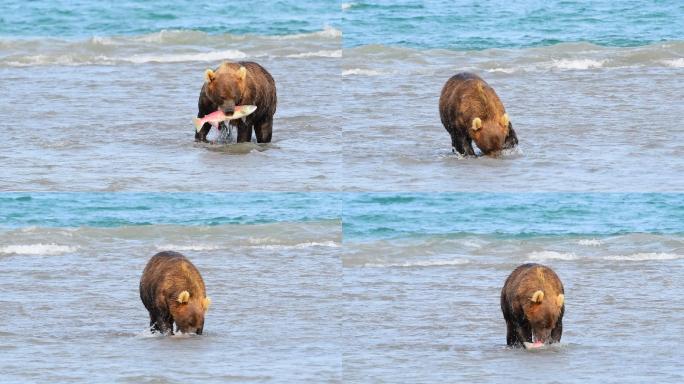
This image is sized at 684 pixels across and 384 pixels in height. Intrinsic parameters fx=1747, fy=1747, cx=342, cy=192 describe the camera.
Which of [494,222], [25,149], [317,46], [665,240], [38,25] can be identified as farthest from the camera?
[38,25]

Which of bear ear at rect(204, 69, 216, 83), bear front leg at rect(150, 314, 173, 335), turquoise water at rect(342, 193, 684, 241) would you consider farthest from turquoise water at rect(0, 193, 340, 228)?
bear front leg at rect(150, 314, 173, 335)

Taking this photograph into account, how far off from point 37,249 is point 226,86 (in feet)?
17.7

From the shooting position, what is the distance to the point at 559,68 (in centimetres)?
2762

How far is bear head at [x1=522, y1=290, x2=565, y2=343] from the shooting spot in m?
16.1

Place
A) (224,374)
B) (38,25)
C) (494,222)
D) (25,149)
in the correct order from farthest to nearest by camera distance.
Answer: (38,25), (494,222), (25,149), (224,374)

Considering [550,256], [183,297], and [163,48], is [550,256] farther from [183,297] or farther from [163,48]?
[163,48]

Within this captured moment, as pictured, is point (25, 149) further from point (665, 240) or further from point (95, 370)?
point (665, 240)

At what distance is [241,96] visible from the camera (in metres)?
19.3

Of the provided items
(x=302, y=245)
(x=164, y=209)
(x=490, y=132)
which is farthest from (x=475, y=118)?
(x=164, y=209)

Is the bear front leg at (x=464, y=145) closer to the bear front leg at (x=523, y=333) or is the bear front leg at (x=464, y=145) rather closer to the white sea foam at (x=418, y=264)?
the white sea foam at (x=418, y=264)

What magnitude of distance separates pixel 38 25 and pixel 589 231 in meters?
16.1

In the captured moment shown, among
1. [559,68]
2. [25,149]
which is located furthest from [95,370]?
[559,68]

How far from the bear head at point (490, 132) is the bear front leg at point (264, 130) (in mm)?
2437

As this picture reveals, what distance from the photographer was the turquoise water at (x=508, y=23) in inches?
1284
